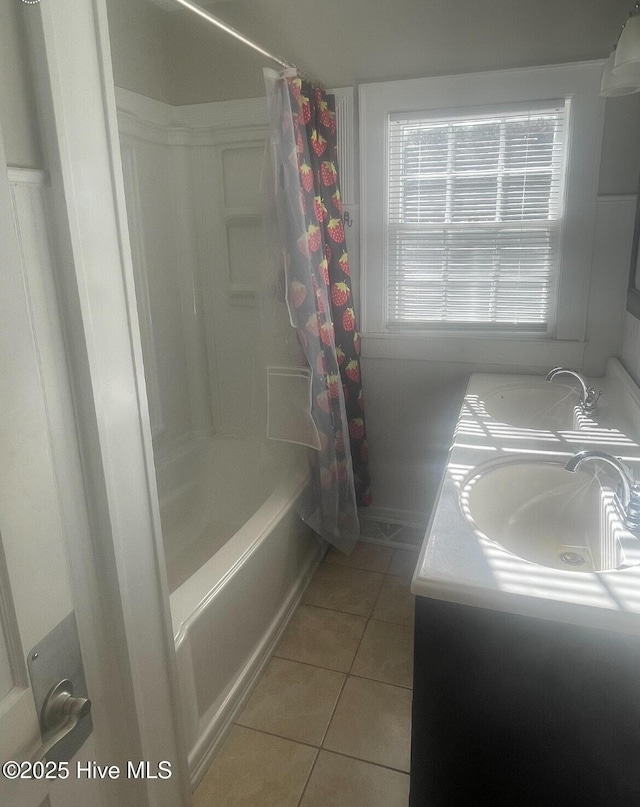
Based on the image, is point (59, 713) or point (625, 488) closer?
point (59, 713)

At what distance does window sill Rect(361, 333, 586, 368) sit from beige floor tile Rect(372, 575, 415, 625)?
1.01 metres

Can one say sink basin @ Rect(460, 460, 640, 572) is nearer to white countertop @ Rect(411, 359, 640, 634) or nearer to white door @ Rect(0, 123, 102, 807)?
white countertop @ Rect(411, 359, 640, 634)

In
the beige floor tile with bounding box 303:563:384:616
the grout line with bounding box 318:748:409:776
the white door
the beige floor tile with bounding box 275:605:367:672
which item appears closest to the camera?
the white door

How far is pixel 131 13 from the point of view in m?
2.33

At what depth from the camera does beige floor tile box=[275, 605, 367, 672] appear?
2094 millimetres

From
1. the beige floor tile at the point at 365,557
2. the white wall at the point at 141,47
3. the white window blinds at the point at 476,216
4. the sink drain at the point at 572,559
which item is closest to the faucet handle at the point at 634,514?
the sink drain at the point at 572,559

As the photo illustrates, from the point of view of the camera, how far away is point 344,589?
8.11 ft

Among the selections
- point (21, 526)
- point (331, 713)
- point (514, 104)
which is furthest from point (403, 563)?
point (21, 526)

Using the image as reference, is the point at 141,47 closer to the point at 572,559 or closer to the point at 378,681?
the point at 572,559

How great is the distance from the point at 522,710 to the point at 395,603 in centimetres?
138

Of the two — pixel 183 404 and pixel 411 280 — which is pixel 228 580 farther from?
pixel 411 280

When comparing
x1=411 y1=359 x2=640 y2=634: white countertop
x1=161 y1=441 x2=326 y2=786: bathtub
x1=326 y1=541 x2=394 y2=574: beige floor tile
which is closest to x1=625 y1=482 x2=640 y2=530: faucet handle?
x1=411 y1=359 x2=640 y2=634: white countertop

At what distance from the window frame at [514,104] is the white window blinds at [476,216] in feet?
0.13

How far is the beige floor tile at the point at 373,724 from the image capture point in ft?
5.66
